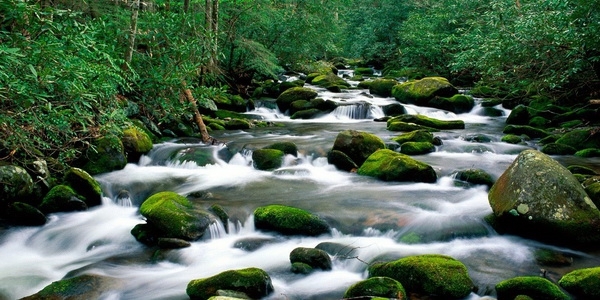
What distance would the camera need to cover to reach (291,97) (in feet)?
62.7

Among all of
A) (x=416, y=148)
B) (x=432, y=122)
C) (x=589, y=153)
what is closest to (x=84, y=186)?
(x=416, y=148)

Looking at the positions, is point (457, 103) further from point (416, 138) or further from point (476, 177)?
point (476, 177)

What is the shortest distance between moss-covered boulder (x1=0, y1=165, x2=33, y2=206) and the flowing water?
552mm

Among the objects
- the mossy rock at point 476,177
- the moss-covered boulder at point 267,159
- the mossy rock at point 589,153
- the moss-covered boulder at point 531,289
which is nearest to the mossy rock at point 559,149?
the mossy rock at point 589,153

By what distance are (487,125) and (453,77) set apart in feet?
27.0

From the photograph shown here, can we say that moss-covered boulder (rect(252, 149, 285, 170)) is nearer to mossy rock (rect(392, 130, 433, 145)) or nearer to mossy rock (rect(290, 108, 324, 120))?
mossy rock (rect(392, 130, 433, 145))

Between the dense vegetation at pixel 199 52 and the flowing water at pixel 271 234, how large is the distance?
1318mm

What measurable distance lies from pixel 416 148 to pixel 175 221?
22.3 feet

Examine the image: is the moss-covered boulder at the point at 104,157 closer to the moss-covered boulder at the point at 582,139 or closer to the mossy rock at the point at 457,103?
the moss-covered boulder at the point at 582,139

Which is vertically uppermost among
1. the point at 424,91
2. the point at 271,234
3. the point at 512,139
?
the point at 424,91

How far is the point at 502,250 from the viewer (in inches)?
243

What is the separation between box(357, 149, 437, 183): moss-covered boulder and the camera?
9.12 m

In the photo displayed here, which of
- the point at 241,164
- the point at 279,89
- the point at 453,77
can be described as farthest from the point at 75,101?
the point at 453,77

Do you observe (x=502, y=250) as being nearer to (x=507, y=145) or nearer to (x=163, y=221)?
(x=163, y=221)
